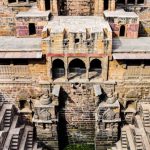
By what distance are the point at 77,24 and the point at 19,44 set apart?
11.0 feet

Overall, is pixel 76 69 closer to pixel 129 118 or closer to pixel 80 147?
pixel 129 118

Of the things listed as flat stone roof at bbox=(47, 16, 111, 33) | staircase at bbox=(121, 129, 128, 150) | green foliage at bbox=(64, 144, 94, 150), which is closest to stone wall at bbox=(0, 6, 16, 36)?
flat stone roof at bbox=(47, 16, 111, 33)

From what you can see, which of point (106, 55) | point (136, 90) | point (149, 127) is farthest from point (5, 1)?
point (149, 127)

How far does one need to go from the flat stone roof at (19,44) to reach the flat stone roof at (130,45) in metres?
4.16

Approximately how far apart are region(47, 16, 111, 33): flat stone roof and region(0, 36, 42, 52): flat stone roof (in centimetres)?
124

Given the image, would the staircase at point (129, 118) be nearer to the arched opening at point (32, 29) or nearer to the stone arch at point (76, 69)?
the stone arch at point (76, 69)

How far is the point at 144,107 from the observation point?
1645 cm

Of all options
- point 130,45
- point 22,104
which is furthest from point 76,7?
point 22,104

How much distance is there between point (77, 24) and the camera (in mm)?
16266

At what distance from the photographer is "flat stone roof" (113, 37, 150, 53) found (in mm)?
15281

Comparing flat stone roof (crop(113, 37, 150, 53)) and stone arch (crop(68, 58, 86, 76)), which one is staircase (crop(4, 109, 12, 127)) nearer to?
stone arch (crop(68, 58, 86, 76))

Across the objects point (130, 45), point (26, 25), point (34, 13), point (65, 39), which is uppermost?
point (34, 13)

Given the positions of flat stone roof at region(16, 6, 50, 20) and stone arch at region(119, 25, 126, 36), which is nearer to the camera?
flat stone roof at region(16, 6, 50, 20)

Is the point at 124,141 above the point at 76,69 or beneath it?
beneath
